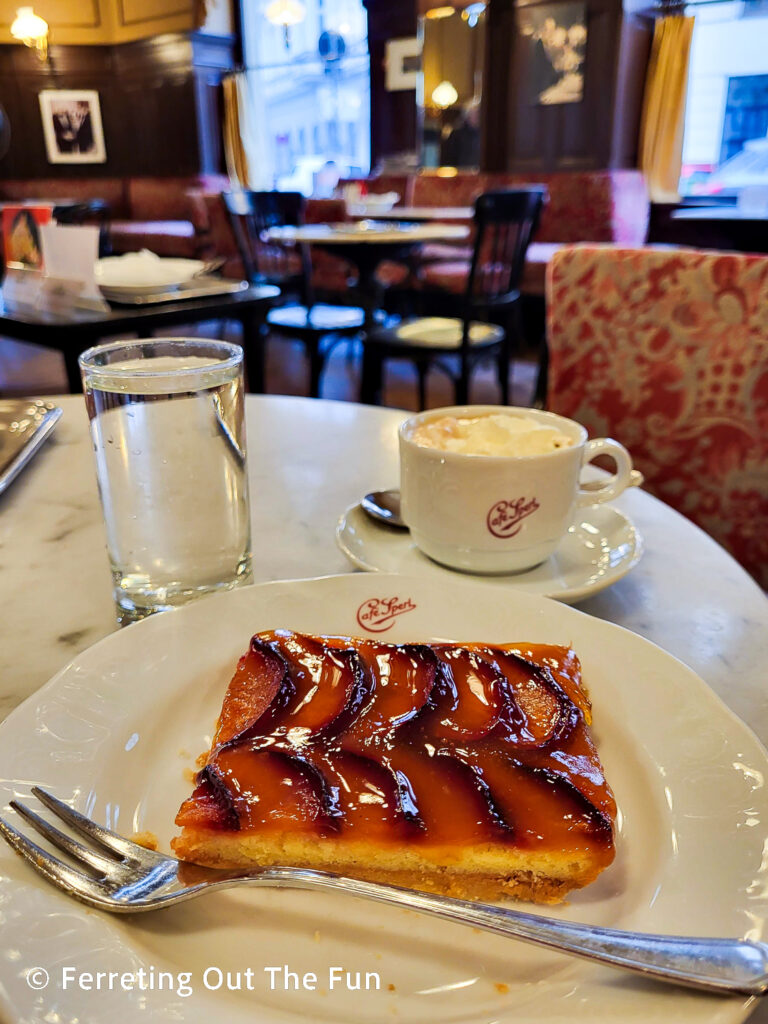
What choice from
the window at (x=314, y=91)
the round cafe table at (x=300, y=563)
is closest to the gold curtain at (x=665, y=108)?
the window at (x=314, y=91)

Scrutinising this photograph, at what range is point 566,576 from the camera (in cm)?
63

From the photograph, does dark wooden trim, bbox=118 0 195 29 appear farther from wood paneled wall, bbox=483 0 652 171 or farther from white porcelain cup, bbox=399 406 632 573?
white porcelain cup, bbox=399 406 632 573

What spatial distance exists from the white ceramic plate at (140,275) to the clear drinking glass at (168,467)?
→ 1348 mm

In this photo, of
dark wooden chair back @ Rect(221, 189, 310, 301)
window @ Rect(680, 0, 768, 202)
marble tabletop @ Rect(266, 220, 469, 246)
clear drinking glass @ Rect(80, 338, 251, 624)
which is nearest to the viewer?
clear drinking glass @ Rect(80, 338, 251, 624)

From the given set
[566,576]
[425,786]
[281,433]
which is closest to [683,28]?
[281,433]

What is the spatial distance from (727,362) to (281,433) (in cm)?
71

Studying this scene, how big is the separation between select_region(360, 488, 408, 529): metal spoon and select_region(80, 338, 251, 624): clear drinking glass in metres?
0.16

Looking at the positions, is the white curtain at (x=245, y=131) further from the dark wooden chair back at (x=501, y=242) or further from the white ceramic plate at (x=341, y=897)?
the white ceramic plate at (x=341, y=897)

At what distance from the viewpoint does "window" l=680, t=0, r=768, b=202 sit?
481 cm

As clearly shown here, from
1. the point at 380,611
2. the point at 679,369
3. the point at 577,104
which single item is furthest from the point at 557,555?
the point at 577,104

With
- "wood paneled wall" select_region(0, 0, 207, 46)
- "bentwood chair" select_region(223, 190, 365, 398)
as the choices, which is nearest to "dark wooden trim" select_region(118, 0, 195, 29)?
"wood paneled wall" select_region(0, 0, 207, 46)

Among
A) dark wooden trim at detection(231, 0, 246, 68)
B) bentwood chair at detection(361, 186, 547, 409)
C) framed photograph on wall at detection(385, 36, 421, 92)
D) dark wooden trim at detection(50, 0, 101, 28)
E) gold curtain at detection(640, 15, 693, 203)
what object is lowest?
bentwood chair at detection(361, 186, 547, 409)

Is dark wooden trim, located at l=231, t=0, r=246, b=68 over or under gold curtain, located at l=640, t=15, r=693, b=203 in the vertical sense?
over

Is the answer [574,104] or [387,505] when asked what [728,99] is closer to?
[574,104]
